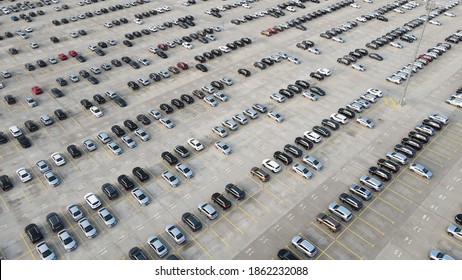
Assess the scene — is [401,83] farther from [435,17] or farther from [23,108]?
[23,108]

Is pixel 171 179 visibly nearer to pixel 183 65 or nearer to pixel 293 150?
pixel 293 150

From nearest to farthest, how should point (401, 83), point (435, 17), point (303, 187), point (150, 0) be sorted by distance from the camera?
point (303, 187) < point (401, 83) < point (435, 17) < point (150, 0)

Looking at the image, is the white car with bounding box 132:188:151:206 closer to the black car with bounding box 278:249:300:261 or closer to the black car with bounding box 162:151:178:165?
the black car with bounding box 162:151:178:165

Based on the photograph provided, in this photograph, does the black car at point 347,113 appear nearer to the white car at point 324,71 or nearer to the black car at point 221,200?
the white car at point 324,71

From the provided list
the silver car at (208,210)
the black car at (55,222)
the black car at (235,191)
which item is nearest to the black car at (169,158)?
the black car at (235,191)

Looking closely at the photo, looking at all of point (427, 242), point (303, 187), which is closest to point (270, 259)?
point (303, 187)
